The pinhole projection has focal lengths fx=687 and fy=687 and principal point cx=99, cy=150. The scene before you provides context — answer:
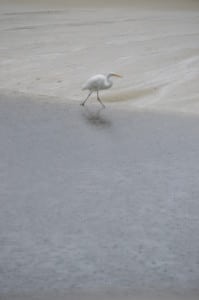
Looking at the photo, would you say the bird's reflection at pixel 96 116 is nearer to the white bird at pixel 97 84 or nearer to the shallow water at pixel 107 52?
the white bird at pixel 97 84

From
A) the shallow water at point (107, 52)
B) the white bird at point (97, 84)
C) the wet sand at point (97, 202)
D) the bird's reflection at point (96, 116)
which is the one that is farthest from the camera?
the shallow water at point (107, 52)

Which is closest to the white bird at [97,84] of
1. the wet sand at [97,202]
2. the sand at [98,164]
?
the sand at [98,164]

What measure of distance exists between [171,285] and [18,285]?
2.05ft

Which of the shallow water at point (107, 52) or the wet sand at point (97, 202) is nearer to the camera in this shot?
the wet sand at point (97, 202)

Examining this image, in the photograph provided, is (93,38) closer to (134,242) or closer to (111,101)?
(111,101)

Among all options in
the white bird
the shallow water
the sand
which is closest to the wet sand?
the sand

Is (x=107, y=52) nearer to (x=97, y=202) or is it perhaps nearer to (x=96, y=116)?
(x=96, y=116)

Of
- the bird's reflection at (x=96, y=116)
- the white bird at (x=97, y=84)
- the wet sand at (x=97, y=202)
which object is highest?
the white bird at (x=97, y=84)

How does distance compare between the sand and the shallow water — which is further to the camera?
the shallow water

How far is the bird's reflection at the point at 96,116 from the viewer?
16.9 ft

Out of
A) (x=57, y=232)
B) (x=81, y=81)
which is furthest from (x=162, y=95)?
(x=57, y=232)

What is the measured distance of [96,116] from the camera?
535 centimetres

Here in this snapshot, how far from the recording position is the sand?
292cm

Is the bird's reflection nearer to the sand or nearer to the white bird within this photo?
the sand
